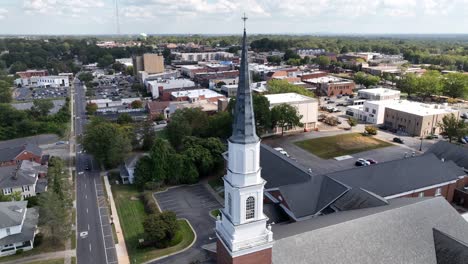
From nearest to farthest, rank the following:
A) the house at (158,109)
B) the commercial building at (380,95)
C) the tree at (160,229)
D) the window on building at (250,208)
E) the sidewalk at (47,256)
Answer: the window on building at (250,208) → the sidewalk at (47,256) → the tree at (160,229) → the house at (158,109) → the commercial building at (380,95)

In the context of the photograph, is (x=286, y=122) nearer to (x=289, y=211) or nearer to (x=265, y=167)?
(x=265, y=167)

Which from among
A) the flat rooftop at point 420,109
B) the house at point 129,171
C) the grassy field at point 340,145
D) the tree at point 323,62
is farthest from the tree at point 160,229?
the tree at point 323,62

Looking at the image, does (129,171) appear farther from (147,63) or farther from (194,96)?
(147,63)

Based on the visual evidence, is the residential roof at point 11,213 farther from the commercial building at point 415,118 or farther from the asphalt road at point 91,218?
the commercial building at point 415,118

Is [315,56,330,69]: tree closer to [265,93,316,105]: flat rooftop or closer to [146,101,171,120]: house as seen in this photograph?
[265,93,316,105]: flat rooftop

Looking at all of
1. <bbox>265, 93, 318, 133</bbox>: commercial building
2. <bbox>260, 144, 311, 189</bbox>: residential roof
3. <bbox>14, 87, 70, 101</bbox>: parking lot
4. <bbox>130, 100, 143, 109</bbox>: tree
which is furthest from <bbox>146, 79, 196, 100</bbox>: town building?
<bbox>260, 144, 311, 189</bbox>: residential roof

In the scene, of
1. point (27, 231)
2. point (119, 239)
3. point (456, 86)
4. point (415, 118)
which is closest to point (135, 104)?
point (27, 231)

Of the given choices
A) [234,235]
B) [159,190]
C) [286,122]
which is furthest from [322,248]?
[286,122]
